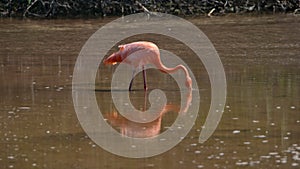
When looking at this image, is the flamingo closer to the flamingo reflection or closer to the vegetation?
the flamingo reflection

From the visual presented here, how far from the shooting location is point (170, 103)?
9.82 m

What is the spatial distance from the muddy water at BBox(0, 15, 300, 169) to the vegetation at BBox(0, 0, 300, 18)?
2246mm

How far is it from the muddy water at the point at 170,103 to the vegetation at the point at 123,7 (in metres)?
2.25

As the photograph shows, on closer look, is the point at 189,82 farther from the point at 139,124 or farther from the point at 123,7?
the point at 123,7

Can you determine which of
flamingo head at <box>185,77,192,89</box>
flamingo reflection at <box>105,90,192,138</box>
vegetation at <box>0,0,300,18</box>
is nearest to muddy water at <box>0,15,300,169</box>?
flamingo reflection at <box>105,90,192,138</box>

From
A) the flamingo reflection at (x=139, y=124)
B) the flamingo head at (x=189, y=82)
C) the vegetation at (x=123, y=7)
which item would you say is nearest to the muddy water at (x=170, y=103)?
the flamingo reflection at (x=139, y=124)

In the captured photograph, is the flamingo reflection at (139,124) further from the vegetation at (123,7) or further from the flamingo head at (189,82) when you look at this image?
the vegetation at (123,7)

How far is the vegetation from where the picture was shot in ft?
60.4

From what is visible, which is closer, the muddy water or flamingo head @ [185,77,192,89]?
the muddy water

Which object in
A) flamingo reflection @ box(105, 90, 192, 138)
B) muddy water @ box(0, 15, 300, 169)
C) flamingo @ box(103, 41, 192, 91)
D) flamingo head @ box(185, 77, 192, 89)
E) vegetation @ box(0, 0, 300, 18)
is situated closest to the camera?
muddy water @ box(0, 15, 300, 169)

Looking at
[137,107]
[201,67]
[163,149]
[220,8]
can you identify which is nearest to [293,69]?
[201,67]

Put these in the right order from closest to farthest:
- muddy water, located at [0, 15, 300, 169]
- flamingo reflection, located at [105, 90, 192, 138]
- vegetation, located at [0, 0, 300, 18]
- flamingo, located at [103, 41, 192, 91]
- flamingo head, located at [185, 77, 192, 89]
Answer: muddy water, located at [0, 15, 300, 169], flamingo reflection, located at [105, 90, 192, 138], flamingo head, located at [185, 77, 192, 89], flamingo, located at [103, 41, 192, 91], vegetation, located at [0, 0, 300, 18]

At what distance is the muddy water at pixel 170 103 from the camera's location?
7469 millimetres

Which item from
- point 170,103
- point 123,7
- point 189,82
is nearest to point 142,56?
point 189,82
